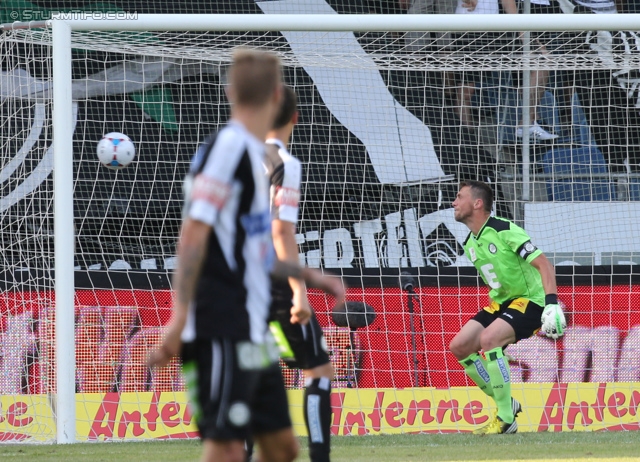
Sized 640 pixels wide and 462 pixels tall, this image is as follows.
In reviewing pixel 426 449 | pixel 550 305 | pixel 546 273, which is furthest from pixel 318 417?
pixel 546 273

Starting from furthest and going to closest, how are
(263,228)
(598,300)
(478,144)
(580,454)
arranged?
(478,144)
(598,300)
(580,454)
(263,228)

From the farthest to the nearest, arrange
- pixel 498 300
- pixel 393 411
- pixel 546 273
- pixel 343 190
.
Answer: pixel 343 190, pixel 393 411, pixel 498 300, pixel 546 273

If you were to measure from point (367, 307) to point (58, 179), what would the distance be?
10.6ft

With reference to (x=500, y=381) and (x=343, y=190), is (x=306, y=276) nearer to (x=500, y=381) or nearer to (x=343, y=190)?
(x=500, y=381)

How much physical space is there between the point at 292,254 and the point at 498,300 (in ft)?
14.1

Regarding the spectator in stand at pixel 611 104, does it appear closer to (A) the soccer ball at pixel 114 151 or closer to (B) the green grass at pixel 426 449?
(B) the green grass at pixel 426 449

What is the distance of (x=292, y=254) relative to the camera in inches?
160

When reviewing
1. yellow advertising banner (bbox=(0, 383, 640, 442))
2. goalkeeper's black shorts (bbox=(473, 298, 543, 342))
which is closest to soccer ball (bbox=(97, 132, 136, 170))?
yellow advertising banner (bbox=(0, 383, 640, 442))

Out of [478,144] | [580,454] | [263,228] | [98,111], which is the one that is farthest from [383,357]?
[263,228]

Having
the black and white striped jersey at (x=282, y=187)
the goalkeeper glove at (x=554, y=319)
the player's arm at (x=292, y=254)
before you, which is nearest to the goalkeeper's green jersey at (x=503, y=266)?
the goalkeeper glove at (x=554, y=319)

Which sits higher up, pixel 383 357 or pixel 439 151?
pixel 439 151

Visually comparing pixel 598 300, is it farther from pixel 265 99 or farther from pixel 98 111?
pixel 265 99

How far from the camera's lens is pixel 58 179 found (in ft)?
24.5

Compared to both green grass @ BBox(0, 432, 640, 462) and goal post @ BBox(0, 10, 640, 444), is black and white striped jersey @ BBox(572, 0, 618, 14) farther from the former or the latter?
green grass @ BBox(0, 432, 640, 462)
